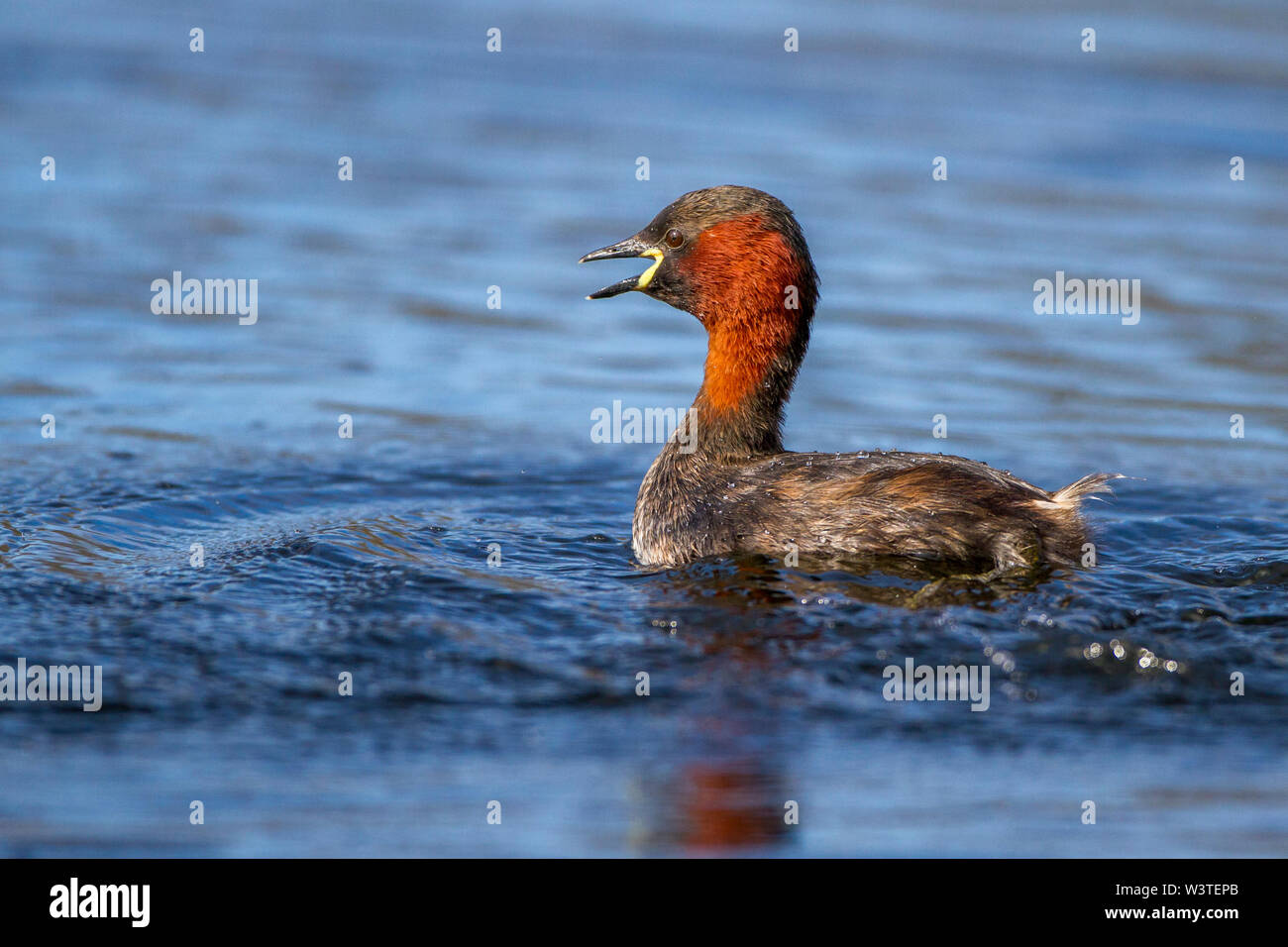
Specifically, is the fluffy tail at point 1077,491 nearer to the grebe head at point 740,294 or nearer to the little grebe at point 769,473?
the little grebe at point 769,473

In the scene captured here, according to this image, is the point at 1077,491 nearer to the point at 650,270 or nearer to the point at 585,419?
the point at 650,270

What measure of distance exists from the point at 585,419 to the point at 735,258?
9.11 feet

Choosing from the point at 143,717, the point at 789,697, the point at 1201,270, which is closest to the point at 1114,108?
the point at 1201,270

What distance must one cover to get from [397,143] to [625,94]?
295 centimetres

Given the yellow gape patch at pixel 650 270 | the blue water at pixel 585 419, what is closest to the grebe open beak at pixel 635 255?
the yellow gape patch at pixel 650 270

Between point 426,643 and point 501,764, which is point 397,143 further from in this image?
point 501,764

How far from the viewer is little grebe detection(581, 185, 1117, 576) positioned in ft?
24.1

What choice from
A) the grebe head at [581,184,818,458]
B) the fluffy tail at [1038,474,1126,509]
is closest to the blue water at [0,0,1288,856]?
the fluffy tail at [1038,474,1126,509]

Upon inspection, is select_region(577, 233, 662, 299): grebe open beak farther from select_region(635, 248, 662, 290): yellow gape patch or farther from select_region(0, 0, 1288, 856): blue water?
select_region(0, 0, 1288, 856): blue water

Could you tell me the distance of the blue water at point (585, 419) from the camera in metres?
5.57

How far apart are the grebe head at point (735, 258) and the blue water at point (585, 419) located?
1.37m

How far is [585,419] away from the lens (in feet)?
35.4

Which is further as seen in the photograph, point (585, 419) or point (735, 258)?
point (585, 419)

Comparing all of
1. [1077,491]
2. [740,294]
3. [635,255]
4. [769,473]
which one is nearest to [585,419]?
[635,255]
